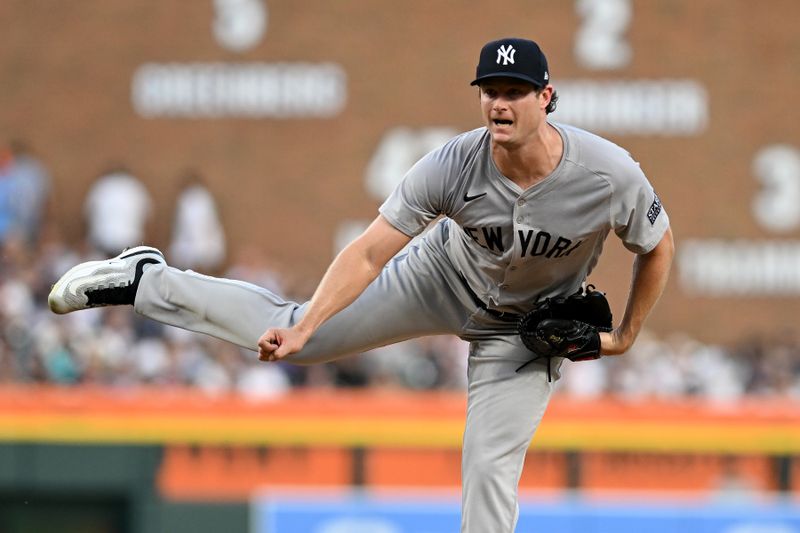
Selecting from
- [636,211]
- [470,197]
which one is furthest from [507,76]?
[636,211]

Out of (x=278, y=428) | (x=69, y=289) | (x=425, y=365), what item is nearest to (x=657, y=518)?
(x=278, y=428)

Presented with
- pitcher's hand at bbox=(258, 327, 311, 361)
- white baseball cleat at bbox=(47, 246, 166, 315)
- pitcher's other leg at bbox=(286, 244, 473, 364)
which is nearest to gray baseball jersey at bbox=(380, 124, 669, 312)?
pitcher's other leg at bbox=(286, 244, 473, 364)

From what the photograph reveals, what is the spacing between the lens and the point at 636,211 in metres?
5.75

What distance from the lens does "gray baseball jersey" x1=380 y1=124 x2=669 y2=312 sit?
5.68 meters

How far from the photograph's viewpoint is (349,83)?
60.0 feet

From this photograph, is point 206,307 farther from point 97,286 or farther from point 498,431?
point 498,431

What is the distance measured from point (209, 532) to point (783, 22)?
36.7 ft

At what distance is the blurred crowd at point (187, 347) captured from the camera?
38.6 feet

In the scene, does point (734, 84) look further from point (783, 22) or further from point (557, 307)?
point (557, 307)

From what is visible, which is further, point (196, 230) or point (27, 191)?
point (196, 230)

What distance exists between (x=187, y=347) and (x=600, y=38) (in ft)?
26.0

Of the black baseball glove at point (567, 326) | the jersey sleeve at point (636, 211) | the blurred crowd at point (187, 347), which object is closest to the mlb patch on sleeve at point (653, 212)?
the jersey sleeve at point (636, 211)

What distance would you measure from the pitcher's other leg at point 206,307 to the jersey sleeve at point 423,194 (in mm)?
756

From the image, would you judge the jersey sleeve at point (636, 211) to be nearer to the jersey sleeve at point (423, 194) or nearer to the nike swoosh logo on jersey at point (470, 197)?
the nike swoosh logo on jersey at point (470, 197)
